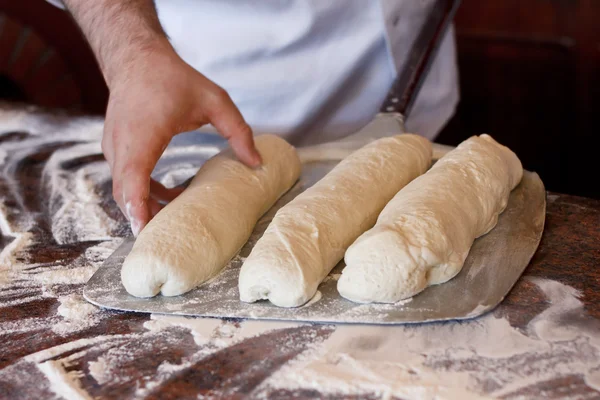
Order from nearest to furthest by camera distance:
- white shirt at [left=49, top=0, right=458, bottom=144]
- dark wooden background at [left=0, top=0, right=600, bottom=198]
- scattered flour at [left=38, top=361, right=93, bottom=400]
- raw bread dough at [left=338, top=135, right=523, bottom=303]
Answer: scattered flour at [left=38, top=361, right=93, bottom=400], raw bread dough at [left=338, top=135, right=523, bottom=303], white shirt at [left=49, top=0, right=458, bottom=144], dark wooden background at [left=0, top=0, right=600, bottom=198]

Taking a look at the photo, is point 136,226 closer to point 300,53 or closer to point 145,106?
point 145,106

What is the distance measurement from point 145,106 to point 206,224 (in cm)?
28

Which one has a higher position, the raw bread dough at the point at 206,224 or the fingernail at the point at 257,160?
the fingernail at the point at 257,160

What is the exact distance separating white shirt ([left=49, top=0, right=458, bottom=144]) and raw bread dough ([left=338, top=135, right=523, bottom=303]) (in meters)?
0.60

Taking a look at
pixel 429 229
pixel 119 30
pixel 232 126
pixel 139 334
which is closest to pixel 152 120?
pixel 232 126

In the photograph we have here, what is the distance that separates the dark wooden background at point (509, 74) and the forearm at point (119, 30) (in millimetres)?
1716

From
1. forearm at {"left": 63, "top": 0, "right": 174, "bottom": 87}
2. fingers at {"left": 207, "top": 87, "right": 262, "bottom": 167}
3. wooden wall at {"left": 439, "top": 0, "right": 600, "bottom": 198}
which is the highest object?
forearm at {"left": 63, "top": 0, "right": 174, "bottom": 87}

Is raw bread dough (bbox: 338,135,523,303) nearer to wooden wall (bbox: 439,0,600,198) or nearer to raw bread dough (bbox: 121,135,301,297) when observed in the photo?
raw bread dough (bbox: 121,135,301,297)

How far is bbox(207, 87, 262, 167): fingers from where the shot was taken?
1.38 metres

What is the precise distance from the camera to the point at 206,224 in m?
1.21

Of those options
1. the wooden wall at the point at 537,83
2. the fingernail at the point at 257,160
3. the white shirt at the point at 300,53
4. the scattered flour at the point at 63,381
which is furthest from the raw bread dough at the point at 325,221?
the wooden wall at the point at 537,83

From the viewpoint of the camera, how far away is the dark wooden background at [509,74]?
3.15 m

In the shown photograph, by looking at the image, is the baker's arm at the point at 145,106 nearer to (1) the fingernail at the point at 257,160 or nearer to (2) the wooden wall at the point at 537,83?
(1) the fingernail at the point at 257,160

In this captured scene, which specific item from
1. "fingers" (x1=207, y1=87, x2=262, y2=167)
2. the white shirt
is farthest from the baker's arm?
the white shirt
